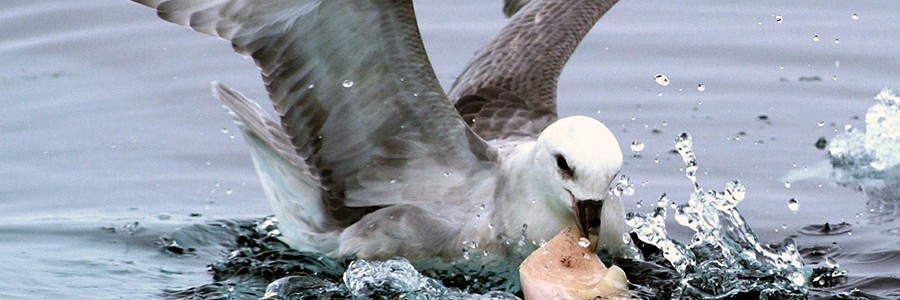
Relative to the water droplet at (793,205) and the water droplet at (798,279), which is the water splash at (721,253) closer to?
the water droplet at (798,279)

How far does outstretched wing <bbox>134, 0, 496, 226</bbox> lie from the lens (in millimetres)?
7484

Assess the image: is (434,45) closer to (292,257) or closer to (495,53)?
(495,53)

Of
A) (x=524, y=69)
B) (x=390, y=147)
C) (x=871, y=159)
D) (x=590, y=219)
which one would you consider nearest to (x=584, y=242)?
(x=590, y=219)

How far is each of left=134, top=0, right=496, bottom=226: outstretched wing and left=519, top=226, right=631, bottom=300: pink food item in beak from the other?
2.63ft

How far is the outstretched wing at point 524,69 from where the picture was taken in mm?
8648

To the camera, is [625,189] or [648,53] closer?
[625,189]

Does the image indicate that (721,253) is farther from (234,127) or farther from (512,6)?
(234,127)

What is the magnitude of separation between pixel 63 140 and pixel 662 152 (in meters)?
3.06

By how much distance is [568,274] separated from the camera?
7.07 metres

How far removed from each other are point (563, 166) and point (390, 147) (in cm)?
100

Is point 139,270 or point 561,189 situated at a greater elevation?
point 561,189

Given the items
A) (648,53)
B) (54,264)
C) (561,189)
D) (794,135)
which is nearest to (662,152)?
(794,135)

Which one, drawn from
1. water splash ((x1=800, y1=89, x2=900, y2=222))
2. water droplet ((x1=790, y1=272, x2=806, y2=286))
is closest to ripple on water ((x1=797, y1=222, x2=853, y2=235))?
water splash ((x1=800, y1=89, x2=900, y2=222))

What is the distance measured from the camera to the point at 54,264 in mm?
8102
